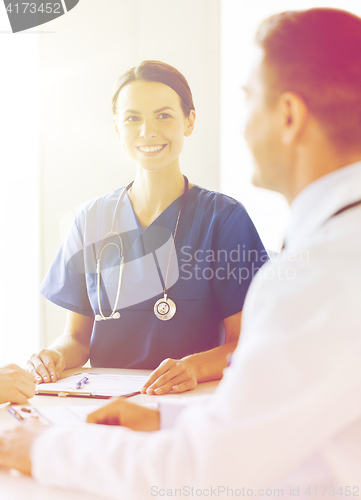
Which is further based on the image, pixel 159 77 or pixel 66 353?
pixel 159 77

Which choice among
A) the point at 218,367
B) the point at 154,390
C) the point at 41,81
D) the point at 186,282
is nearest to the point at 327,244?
the point at 154,390

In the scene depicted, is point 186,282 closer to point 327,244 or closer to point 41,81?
point 327,244

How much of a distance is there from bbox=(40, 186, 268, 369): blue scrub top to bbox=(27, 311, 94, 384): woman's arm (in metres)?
0.03

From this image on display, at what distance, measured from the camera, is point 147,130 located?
1.39 metres

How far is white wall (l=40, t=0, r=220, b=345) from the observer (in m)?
1.91

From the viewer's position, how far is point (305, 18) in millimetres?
505

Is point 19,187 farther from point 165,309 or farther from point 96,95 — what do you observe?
point 165,309

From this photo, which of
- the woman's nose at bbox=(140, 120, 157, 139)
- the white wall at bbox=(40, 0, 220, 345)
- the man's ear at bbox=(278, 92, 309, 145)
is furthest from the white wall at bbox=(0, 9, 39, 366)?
the man's ear at bbox=(278, 92, 309, 145)

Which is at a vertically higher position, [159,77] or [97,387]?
[159,77]

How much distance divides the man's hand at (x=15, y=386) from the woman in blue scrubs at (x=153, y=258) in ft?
0.84

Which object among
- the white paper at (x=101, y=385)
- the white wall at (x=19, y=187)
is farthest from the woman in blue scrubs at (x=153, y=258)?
the white wall at (x=19, y=187)

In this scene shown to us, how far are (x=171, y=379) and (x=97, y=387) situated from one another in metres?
0.15

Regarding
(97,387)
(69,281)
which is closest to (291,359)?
(97,387)

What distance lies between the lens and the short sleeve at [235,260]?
1.21m
